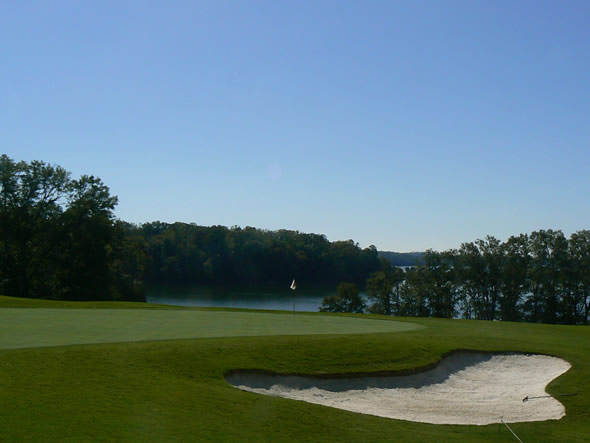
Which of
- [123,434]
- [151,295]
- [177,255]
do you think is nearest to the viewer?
[123,434]

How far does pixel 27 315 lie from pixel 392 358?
12.7 m

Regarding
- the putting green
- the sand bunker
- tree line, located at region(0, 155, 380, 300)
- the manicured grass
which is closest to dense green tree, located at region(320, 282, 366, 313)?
tree line, located at region(0, 155, 380, 300)

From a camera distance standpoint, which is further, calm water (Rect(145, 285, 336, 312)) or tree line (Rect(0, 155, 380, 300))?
calm water (Rect(145, 285, 336, 312))

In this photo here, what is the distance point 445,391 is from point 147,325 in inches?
376

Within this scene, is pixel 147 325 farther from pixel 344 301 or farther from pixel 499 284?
pixel 499 284

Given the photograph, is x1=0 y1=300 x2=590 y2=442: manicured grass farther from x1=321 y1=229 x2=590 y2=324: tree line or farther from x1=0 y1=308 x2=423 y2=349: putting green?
x1=321 y1=229 x2=590 y2=324: tree line

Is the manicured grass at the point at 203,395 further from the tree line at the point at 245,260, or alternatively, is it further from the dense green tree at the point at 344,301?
the tree line at the point at 245,260

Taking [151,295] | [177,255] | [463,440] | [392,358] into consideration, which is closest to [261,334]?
[392,358]

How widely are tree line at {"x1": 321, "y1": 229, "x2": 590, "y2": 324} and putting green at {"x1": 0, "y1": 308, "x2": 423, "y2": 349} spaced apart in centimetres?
4713

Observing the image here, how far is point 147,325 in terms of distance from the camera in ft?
58.4

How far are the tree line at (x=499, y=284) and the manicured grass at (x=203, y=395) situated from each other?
177 ft

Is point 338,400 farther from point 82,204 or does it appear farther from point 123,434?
point 82,204

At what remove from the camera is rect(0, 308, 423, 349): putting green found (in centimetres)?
1461

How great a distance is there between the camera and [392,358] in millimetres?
15656
